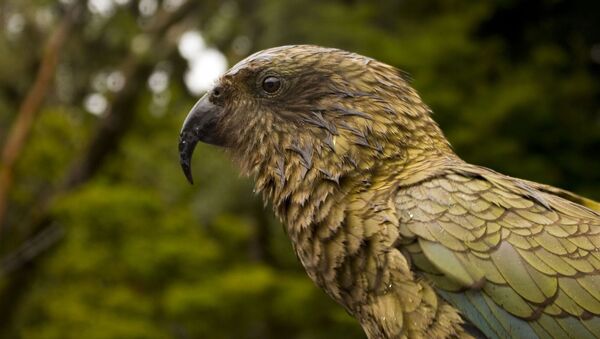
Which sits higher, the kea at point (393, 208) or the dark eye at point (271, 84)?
the dark eye at point (271, 84)

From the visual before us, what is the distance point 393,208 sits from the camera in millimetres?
1969

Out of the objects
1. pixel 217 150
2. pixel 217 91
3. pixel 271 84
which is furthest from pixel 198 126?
pixel 217 150

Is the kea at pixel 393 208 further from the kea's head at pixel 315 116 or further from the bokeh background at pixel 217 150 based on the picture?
the bokeh background at pixel 217 150

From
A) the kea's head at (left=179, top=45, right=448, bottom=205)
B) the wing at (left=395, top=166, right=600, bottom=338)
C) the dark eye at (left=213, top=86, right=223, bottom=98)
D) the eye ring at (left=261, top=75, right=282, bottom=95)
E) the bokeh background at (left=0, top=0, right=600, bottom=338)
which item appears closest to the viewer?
the wing at (left=395, top=166, right=600, bottom=338)

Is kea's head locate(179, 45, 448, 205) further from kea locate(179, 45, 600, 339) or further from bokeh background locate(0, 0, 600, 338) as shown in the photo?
bokeh background locate(0, 0, 600, 338)

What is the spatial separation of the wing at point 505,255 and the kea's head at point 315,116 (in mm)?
241

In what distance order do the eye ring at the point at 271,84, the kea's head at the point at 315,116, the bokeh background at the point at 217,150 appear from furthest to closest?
1. the bokeh background at the point at 217,150
2. the eye ring at the point at 271,84
3. the kea's head at the point at 315,116

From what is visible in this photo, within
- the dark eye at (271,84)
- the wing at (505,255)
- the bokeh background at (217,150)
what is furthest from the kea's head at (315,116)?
the bokeh background at (217,150)

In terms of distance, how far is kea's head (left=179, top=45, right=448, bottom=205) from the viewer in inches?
83.6

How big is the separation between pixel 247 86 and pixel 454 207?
0.82 m

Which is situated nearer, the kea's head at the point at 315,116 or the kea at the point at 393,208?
the kea at the point at 393,208

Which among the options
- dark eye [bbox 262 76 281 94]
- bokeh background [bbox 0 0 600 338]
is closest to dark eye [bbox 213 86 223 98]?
dark eye [bbox 262 76 281 94]

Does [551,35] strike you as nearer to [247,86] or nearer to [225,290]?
[225,290]

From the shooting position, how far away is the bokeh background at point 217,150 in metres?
6.25
